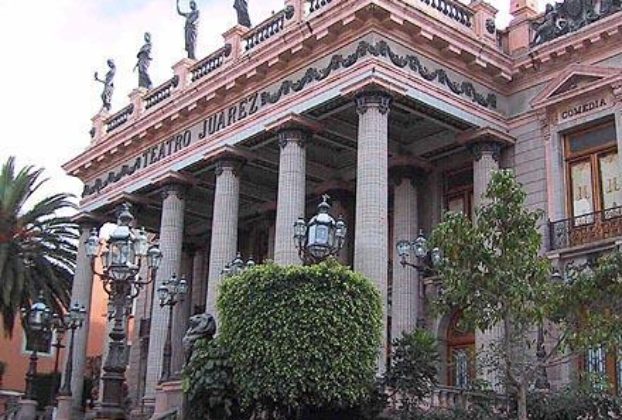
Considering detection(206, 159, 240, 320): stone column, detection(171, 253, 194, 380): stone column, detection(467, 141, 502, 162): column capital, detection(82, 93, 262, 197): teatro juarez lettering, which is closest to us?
detection(467, 141, 502, 162): column capital

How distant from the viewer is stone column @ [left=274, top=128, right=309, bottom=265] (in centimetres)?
2102

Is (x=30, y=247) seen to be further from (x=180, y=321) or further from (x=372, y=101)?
(x=372, y=101)

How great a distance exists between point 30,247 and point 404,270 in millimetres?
15079

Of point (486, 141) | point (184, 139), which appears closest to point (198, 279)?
point (184, 139)

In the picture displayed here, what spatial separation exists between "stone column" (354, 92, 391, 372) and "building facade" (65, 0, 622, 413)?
3 cm

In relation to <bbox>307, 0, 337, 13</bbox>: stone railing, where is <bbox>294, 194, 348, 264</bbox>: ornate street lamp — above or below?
below

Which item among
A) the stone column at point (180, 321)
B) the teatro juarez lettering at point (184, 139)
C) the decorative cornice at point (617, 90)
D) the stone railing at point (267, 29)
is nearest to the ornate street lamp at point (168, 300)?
the stone column at point (180, 321)

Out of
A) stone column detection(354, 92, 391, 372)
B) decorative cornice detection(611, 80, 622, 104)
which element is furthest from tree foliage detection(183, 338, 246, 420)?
decorative cornice detection(611, 80, 622, 104)

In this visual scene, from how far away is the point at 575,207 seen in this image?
21.0m

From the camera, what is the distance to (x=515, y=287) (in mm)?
12828

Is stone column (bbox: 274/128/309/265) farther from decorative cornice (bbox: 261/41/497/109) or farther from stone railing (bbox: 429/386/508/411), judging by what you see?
stone railing (bbox: 429/386/508/411)

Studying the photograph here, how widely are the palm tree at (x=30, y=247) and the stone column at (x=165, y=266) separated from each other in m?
6.93

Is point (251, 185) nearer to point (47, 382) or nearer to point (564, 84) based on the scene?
point (564, 84)

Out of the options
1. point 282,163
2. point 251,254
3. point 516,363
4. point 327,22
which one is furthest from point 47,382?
point 516,363
